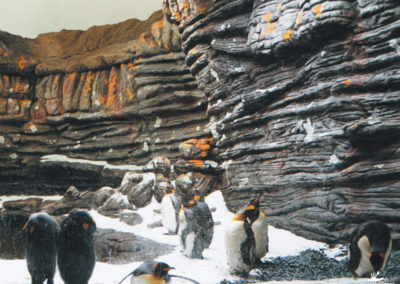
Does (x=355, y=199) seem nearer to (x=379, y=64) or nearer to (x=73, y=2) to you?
(x=379, y=64)

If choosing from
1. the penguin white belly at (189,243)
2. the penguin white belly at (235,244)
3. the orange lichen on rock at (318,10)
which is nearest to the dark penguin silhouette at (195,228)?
the penguin white belly at (189,243)

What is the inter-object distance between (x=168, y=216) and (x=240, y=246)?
3.13 m

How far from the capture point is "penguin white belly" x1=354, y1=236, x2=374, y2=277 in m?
3.66

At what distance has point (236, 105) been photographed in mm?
7891

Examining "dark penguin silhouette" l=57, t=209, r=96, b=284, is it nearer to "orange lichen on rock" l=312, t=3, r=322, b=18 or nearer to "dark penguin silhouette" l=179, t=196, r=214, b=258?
"dark penguin silhouette" l=179, t=196, r=214, b=258

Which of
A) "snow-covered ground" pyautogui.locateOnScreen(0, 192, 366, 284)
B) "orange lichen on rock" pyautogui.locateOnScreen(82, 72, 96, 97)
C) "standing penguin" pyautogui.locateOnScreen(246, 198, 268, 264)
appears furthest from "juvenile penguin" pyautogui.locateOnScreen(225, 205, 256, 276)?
"orange lichen on rock" pyautogui.locateOnScreen(82, 72, 96, 97)

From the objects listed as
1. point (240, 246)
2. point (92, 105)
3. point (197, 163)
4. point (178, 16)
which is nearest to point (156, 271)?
point (240, 246)

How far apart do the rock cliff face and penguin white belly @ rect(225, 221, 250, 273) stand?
6.28 ft

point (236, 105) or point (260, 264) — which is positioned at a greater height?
point (236, 105)

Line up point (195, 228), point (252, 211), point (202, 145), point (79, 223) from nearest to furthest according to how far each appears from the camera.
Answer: point (79, 223) < point (252, 211) < point (195, 228) < point (202, 145)

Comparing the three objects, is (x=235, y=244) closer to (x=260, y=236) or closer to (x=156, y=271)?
(x=260, y=236)

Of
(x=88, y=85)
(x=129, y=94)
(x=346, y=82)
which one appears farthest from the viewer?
(x=88, y=85)

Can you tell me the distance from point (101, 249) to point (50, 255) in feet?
7.15

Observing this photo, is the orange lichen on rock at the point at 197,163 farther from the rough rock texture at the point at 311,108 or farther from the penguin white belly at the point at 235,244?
the penguin white belly at the point at 235,244
